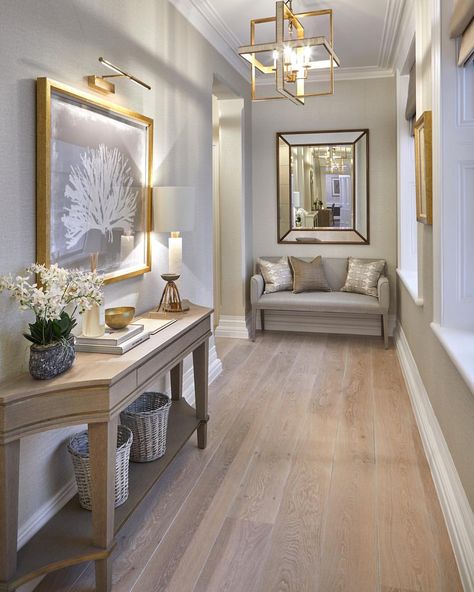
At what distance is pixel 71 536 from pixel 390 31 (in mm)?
4179

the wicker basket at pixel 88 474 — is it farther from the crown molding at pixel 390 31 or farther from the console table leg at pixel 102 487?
the crown molding at pixel 390 31

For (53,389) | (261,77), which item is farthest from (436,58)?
(261,77)

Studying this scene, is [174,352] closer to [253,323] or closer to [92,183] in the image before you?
[92,183]

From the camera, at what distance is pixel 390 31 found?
407 centimetres

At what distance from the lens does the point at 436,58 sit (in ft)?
7.66

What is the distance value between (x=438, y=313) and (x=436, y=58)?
118cm

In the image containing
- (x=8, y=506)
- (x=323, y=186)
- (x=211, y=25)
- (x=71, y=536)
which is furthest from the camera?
(x=323, y=186)

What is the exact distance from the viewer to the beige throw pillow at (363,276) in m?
5.19

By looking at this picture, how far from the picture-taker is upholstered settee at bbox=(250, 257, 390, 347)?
4945 mm

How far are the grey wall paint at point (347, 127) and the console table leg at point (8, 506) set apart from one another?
14.6 ft

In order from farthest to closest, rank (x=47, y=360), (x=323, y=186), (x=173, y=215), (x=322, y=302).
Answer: (x=323, y=186) < (x=322, y=302) < (x=173, y=215) < (x=47, y=360)

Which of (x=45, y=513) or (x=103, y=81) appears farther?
(x=103, y=81)

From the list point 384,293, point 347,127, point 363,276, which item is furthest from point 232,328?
point 347,127

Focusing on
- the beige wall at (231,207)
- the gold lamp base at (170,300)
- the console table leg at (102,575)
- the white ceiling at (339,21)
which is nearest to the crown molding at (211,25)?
the white ceiling at (339,21)
